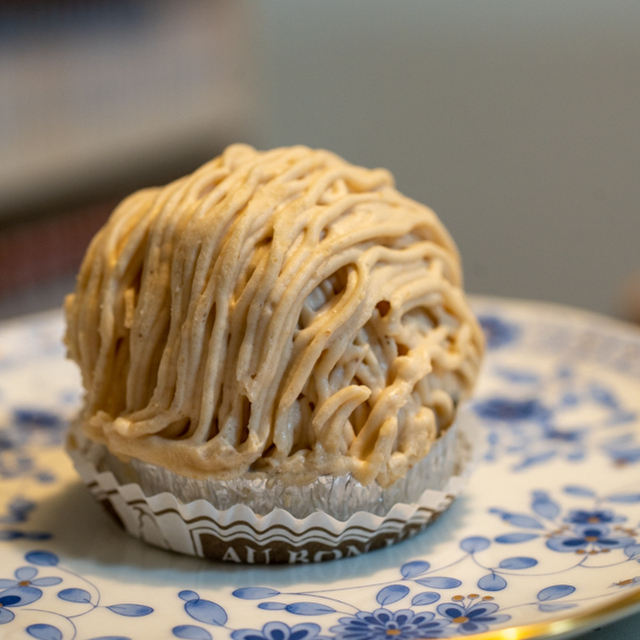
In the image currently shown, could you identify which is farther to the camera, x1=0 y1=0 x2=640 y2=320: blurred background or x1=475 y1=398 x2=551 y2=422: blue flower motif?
x1=0 y1=0 x2=640 y2=320: blurred background

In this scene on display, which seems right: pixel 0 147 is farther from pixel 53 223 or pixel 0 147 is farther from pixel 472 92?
pixel 472 92

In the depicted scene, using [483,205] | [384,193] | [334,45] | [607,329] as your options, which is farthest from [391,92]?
[384,193]

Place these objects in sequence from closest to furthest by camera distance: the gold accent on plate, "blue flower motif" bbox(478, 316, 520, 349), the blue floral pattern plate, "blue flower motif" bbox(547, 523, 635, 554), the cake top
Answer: the gold accent on plate < the blue floral pattern plate < the cake top < "blue flower motif" bbox(547, 523, 635, 554) < "blue flower motif" bbox(478, 316, 520, 349)

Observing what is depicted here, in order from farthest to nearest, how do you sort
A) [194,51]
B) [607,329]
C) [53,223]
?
1. [194,51]
2. [53,223]
3. [607,329]

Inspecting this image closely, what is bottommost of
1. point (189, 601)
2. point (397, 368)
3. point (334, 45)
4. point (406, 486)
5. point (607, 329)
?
point (189, 601)

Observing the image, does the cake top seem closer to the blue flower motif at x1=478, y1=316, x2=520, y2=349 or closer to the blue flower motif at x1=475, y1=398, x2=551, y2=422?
the blue flower motif at x1=475, y1=398, x2=551, y2=422

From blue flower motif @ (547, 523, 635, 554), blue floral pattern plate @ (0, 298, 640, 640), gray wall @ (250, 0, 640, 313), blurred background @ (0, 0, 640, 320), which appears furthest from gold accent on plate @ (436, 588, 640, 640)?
gray wall @ (250, 0, 640, 313)

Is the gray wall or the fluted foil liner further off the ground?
the gray wall
